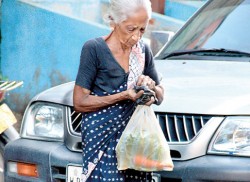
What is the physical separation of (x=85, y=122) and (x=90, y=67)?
1.02 ft

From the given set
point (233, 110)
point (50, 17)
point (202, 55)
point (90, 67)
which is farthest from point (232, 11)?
point (50, 17)

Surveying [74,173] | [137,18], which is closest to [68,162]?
[74,173]

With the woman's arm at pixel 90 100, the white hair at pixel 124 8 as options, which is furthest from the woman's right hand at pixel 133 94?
the white hair at pixel 124 8

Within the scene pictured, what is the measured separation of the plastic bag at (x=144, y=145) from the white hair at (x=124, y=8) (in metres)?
0.47

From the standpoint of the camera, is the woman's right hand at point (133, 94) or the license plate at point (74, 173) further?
the license plate at point (74, 173)

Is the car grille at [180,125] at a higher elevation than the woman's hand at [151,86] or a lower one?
lower

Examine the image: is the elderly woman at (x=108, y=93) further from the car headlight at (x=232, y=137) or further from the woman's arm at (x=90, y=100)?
the car headlight at (x=232, y=137)

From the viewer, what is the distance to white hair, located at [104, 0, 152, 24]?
167 inches

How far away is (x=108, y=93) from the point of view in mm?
4395

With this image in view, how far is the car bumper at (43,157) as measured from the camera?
4938 millimetres

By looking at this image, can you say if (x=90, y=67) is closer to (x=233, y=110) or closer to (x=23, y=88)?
(x=233, y=110)

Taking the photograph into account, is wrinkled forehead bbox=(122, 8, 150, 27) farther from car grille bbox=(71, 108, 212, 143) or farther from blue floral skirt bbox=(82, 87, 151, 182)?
car grille bbox=(71, 108, 212, 143)

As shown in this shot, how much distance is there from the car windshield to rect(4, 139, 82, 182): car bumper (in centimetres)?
126

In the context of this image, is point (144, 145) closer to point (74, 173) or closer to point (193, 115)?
point (193, 115)
